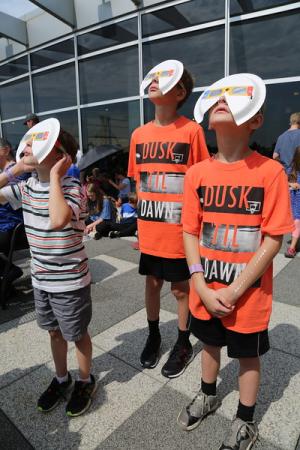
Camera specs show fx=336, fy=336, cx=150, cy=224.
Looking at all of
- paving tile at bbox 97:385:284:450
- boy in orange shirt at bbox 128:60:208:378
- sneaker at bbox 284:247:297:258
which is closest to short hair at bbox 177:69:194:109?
boy in orange shirt at bbox 128:60:208:378

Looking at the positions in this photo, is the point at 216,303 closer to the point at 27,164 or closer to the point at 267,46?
the point at 27,164

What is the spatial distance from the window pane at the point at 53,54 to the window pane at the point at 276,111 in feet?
20.1

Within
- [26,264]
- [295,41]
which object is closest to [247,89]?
[26,264]

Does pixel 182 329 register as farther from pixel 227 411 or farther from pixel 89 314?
pixel 89 314

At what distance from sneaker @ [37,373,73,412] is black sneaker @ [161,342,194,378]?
2.09 feet

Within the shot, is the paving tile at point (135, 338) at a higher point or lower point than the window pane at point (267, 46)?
lower

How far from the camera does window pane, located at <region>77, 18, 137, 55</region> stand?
8453 millimetres

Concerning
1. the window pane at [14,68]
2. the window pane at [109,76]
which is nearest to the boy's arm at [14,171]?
the window pane at [109,76]

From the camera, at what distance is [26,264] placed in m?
4.74

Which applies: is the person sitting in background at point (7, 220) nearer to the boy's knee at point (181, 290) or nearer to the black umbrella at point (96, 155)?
the boy's knee at point (181, 290)

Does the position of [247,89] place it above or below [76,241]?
above

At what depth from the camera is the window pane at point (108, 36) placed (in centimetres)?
845

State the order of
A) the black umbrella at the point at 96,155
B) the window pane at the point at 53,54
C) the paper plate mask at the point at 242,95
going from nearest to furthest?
the paper plate mask at the point at 242,95
the black umbrella at the point at 96,155
the window pane at the point at 53,54

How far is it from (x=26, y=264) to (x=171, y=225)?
3.27 metres
